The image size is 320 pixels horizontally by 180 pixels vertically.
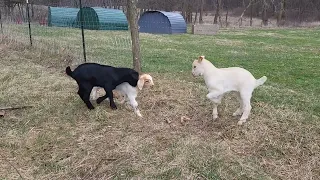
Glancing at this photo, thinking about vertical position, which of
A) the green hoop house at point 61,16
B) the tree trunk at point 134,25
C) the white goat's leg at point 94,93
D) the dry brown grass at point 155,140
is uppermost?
the green hoop house at point 61,16

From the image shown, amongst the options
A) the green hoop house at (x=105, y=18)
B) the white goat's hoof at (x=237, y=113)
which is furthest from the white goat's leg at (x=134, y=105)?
the green hoop house at (x=105, y=18)

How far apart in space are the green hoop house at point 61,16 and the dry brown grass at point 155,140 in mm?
16846

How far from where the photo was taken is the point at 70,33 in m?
14.8

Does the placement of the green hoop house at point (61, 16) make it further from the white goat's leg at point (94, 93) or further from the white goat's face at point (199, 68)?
the white goat's face at point (199, 68)

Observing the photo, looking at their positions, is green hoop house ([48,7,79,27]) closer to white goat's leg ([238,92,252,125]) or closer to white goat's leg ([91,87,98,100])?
white goat's leg ([91,87,98,100])

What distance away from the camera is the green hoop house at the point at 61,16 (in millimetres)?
21422

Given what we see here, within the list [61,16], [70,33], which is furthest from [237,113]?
[61,16]

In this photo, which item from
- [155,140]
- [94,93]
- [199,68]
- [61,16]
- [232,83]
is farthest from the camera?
[61,16]

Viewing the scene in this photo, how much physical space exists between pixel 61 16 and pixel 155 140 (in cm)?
2051

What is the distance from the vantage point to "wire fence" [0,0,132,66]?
892cm

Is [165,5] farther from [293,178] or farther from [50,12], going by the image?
[293,178]

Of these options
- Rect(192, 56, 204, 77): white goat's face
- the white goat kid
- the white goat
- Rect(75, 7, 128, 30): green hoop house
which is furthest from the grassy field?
Rect(75, 7, 128, 30): green hoop house

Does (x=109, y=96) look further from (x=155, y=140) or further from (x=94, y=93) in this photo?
(x=155, y=140)

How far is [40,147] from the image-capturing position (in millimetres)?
3861
